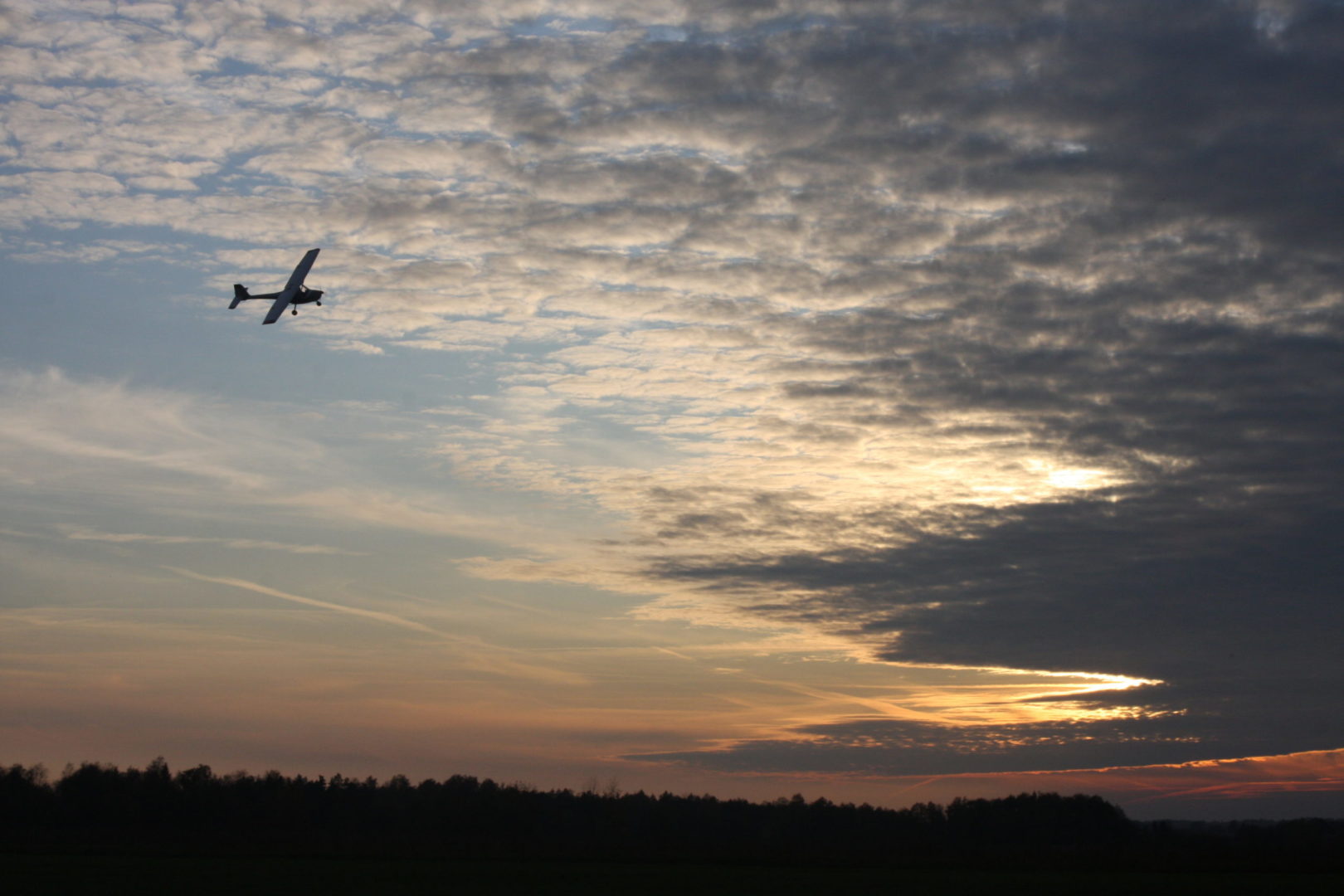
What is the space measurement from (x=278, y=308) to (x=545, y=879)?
33.3m

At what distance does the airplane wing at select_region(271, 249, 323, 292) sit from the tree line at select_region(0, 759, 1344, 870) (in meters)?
42.6

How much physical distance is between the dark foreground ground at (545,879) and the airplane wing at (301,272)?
29.9 m

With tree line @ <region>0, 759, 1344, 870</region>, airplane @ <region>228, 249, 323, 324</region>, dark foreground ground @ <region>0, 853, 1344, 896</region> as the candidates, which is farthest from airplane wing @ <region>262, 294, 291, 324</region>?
tree line @ <region>0, 759, 1344, 870</region>

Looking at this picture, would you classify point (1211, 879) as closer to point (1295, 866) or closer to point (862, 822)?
point (1295, 866)

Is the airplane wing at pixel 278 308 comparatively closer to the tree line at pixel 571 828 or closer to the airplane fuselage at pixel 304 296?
the airplane fuselage at pixel 304 296

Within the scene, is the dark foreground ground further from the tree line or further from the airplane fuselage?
the airplane fuselage

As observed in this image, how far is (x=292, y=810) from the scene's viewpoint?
113375 mm

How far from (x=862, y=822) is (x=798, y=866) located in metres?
66.7

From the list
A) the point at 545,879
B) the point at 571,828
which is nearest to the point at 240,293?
the point at 545,879

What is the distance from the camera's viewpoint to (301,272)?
5725 cm

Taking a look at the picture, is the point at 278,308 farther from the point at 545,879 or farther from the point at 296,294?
the point at 545,879

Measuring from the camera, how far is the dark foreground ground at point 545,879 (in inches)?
1866

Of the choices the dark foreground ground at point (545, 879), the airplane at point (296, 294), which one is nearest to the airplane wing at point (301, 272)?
the airplane at point (296, 294)

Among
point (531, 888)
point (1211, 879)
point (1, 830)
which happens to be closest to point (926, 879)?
point (1211, 879)
